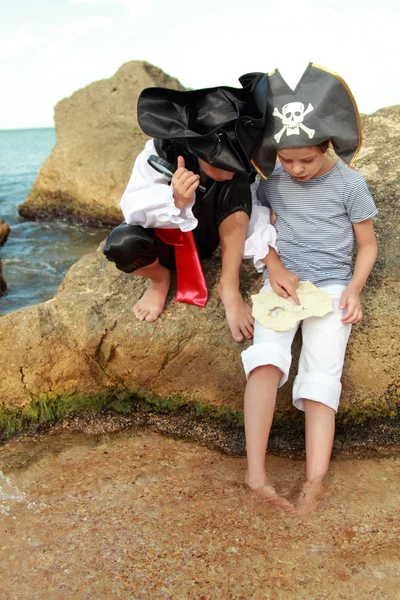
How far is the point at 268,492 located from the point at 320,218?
114cm

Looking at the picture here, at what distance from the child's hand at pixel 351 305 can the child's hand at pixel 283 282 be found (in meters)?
0.18

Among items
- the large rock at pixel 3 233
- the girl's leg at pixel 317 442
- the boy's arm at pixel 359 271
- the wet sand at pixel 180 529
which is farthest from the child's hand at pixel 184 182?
the large rock at pixel 3 233

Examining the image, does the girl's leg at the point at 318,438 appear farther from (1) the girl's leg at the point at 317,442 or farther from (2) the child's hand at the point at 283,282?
(2) the child's hand at the point at 283,282

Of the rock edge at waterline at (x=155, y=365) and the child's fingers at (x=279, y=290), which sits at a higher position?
the child's fingers at (x=279, y=290)

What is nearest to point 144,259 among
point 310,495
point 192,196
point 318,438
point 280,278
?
point 192,196

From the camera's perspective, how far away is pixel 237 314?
2648mm

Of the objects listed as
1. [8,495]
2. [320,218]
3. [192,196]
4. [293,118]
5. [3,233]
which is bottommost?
[3,233]

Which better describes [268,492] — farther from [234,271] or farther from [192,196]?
[192,196]

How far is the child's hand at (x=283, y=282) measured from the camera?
8.22 feet

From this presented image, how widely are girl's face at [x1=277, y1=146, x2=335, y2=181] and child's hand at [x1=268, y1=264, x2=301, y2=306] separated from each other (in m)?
0.40

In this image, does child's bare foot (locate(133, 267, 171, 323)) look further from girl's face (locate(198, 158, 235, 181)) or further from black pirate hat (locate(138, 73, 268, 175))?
black pirate hat (locate(138, 73, 268, 175))

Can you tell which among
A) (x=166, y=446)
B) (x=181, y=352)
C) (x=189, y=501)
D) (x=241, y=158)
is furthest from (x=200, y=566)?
(x=241, y=158)

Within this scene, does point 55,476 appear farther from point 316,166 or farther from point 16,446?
point 316,166

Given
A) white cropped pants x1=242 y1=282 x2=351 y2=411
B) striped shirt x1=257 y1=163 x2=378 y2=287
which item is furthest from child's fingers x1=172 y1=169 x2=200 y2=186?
white cropped pants x1=242 y1=282 x2=351 y2=411
